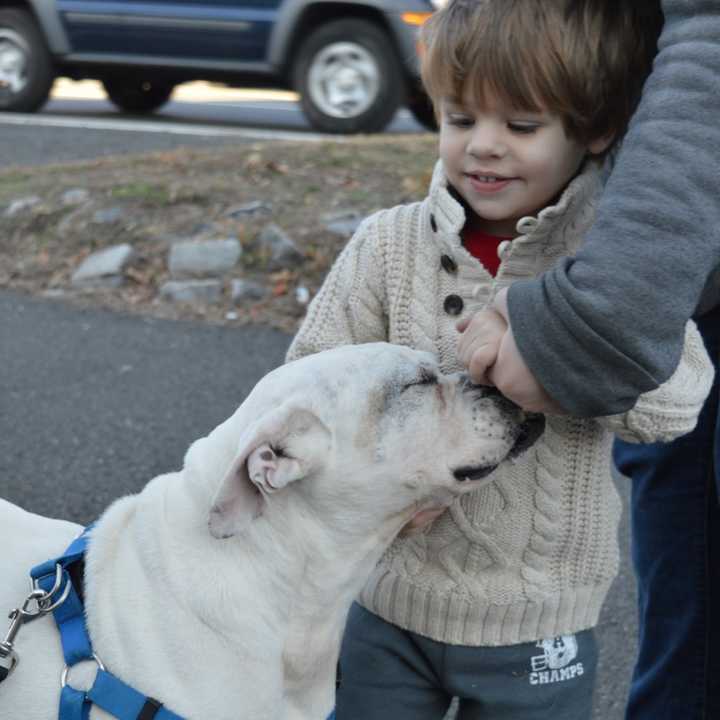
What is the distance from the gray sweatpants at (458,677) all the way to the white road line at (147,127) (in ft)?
25.3

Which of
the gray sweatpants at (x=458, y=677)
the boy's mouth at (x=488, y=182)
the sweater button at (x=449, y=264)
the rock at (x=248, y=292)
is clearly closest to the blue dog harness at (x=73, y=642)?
the gray sweatpants at (x=458, y=677)

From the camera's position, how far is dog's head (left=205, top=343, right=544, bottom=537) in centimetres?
236

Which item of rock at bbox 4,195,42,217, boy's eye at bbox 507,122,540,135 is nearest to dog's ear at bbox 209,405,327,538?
boy's eye at bbox 507,122,540,135

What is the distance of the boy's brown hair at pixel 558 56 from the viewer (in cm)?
235

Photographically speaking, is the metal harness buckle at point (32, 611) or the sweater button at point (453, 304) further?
the sweater button at point (453, 304)

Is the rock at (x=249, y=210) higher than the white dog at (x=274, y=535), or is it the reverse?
the white dog at (x=274, y=535)

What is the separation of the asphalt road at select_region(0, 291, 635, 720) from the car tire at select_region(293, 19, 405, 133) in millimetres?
4038

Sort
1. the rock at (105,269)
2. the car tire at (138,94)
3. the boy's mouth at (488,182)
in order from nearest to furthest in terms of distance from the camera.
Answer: the boy's mouth at (488,182) → the rock at (105,269) → the car tire at (138,94)

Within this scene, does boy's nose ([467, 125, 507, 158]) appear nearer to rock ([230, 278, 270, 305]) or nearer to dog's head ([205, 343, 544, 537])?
dog's head ([205, 343, 544, 537])

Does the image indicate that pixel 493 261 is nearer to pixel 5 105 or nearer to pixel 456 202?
pixel 456 202

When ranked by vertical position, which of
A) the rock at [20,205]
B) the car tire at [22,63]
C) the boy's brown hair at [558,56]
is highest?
the boy's brown hair at [558,56]

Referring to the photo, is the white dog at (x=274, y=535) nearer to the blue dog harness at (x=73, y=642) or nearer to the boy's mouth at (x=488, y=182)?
the blue dog harness at (x=73, y=642)

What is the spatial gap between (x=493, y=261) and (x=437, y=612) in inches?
30.1

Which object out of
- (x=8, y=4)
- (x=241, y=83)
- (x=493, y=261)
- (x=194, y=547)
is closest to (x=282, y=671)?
(x=194, y=547)
